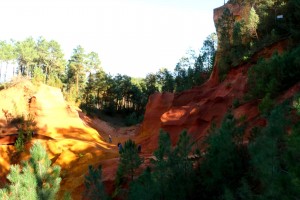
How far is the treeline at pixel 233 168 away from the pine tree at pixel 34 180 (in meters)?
1.68

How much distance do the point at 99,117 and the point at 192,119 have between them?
38.2 m

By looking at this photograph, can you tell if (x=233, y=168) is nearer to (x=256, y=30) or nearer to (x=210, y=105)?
(x=210, y=105)

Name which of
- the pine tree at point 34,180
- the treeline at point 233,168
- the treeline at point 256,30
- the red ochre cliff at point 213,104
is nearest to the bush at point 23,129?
the red ochre cliff at point 213,104

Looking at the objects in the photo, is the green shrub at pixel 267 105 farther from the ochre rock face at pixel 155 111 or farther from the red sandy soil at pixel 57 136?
the ochre rock face at pixel 155 111

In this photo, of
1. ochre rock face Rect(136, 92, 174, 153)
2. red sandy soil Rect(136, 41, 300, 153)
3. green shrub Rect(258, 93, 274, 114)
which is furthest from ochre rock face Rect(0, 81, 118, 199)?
green shrub Rect(258, 93, 274, 114)

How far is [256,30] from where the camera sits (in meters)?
26.5

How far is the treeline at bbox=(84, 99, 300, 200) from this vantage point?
6.55m

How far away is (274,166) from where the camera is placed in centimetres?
661

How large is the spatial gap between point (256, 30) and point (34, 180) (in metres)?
21.0

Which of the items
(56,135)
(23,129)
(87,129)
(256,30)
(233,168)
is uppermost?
(256,30)

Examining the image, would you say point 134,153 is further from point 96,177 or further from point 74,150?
point 74,150

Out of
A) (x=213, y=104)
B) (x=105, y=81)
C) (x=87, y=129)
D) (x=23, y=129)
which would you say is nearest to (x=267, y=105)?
(x=213, y=104)

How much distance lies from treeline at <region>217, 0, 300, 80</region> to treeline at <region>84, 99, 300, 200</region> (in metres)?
11.6

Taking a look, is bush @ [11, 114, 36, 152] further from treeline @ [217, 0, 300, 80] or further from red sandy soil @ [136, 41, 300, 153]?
treeline @ [217, 0, 300, 80]
